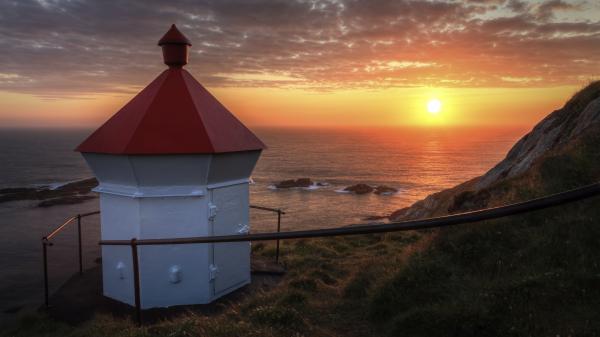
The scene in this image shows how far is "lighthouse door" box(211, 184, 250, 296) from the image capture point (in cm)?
894

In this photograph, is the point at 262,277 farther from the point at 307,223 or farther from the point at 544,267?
the point at 307,223

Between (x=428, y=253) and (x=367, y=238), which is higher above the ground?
(x=428, y=253)

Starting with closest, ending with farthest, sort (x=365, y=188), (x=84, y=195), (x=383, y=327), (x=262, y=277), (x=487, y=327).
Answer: (x=487, y=327) < (x=383, y=327) < (x=262, y=277) < (x=84, y=195) < (x=365, y=188)

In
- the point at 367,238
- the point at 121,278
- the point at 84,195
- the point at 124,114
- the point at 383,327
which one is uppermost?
the point at 124,114

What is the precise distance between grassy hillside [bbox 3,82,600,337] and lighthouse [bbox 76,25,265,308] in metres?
1.57

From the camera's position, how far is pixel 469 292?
197 inches

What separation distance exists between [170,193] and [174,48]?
3610 millimetres

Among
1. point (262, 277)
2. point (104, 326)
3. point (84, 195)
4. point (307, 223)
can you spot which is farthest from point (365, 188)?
point (104, 326)

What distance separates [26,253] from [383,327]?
91.5ft

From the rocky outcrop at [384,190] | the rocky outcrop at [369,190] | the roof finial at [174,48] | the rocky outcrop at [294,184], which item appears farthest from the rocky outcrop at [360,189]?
the roof finial at [174,48]

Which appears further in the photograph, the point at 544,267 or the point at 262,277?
the point at 262,277

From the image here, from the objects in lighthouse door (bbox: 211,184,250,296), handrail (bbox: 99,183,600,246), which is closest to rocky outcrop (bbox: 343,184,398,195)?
lighthouse door (bbox: 211,184,250,296)

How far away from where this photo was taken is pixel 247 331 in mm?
4645

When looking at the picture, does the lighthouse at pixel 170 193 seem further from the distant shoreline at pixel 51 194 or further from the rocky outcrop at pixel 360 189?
the rocky outcrop at pixel 360 189
